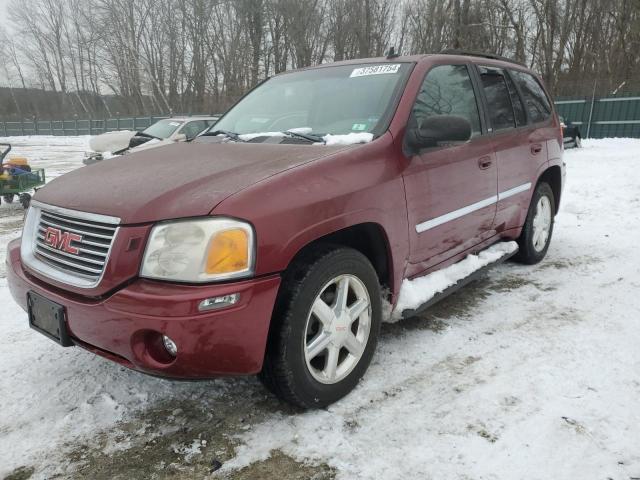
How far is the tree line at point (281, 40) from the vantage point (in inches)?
1000

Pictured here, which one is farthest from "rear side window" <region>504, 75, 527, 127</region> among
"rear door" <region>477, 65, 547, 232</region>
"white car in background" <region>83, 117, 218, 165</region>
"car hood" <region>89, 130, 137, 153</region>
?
"car hood" <region>89, 130, 137, 153</region>

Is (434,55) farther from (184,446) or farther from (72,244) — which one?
(184,446)

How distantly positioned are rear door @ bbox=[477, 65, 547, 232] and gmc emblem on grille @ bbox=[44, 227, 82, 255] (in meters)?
2.86

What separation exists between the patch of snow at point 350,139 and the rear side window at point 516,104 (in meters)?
1.91

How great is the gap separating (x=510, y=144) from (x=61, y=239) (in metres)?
3.18

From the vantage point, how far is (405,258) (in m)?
2.78

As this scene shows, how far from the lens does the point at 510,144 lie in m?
3.77

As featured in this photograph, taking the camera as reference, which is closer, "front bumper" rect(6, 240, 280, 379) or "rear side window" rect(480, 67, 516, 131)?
"front bumper" rect(6, 240, 280, 379)

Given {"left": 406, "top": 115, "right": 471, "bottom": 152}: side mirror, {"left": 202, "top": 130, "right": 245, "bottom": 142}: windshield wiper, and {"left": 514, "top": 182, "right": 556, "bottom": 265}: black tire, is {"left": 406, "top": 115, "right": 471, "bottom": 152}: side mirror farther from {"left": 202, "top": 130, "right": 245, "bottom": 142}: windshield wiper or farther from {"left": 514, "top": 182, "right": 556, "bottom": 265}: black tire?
{"left": 514, "top": 182, "right": 556, "bottom": 265}: black tire

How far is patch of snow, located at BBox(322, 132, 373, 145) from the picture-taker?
2.62m

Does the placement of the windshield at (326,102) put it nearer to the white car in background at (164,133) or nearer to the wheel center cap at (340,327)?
the wheel center cap at (340,327)

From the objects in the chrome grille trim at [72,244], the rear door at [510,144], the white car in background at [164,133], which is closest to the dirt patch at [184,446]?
the chrome grille trim at [72,244]

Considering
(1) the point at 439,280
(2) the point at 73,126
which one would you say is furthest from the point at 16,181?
(2) the point at 73,126

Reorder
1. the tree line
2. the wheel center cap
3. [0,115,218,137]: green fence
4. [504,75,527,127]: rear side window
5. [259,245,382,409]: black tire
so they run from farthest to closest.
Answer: [0,115,218,137]: green fence, the tree line, [504,75,527,127]: rear side window, the wheel center cap, [259,245,382,409]: black tire
